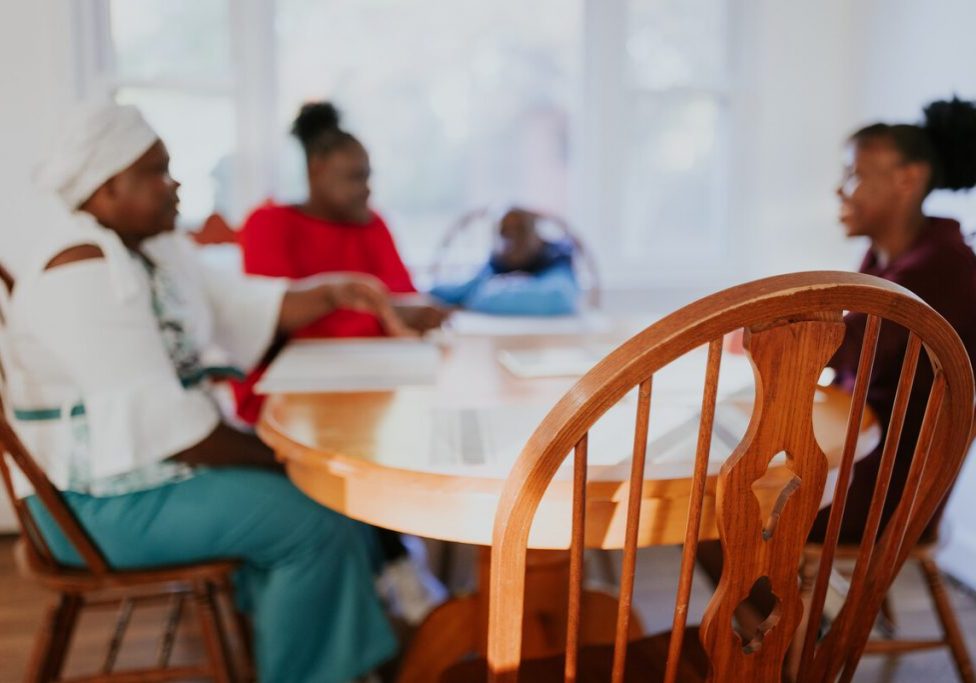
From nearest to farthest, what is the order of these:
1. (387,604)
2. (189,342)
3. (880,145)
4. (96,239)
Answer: (96,239), (189,342), (880,145), (387,604)

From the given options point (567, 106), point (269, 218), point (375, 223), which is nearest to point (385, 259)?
point (375, 223)

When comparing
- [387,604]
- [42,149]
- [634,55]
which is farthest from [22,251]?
[634,55]

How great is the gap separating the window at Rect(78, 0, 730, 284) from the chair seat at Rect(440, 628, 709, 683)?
219 cm

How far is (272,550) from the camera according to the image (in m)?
1.43

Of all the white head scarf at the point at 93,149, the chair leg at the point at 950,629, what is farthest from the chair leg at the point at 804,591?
the white head scarf at the point at 93,149

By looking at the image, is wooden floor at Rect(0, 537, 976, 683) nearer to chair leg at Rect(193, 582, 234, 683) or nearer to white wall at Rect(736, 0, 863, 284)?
chair leg at Rect(193, 582, 234, 683)

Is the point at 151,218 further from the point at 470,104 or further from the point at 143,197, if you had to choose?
the point at 470,104

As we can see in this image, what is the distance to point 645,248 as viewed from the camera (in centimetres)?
334

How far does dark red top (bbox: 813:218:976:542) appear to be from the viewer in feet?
4.67

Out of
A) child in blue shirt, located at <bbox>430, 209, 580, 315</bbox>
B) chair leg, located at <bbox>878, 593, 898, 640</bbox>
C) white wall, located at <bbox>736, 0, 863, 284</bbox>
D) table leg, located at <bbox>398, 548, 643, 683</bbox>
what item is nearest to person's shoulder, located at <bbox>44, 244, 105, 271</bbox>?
table leg, located at <bbox>398, 548, 643, 683</bbox>

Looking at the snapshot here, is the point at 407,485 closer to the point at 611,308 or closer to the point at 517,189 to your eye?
the point at 611,308

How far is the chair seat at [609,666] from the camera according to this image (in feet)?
3.45

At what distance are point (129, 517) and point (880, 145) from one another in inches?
59.5

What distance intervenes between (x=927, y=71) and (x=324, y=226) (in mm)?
1873
